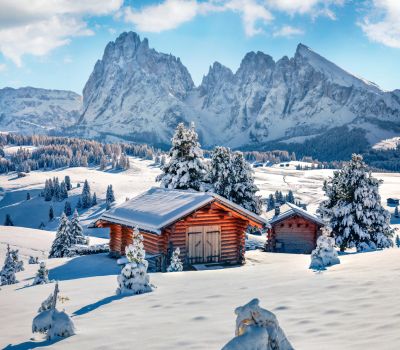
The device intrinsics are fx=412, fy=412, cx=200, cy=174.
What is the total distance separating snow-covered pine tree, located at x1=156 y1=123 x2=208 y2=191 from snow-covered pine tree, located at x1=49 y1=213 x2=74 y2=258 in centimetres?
1525

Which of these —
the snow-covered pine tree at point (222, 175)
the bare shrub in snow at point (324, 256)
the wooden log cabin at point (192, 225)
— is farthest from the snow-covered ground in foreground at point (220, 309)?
the snow-covered pine tree at point (222, 175)

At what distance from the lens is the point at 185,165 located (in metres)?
37.0

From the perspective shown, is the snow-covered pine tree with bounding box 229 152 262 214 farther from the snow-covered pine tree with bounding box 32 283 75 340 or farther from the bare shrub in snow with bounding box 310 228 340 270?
the snow-covered pine tree with bounding box 32 283 75 340

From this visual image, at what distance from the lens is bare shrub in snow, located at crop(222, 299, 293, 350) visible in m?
4.80

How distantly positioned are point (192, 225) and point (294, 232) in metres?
17.6

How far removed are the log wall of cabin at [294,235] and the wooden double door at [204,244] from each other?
1558 centimetres

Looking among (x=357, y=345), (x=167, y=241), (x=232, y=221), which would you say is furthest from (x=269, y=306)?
(x=232, y=221)

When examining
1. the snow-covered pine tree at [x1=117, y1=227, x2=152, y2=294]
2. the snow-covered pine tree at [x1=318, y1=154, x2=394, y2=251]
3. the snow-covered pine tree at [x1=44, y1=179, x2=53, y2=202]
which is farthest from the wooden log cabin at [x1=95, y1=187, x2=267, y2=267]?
the snow-covered pine tree at [x1=44, y1=179, x2=53, y2=202]

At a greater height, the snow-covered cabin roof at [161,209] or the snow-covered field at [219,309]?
the snow-covered cabin roof at [161,209]

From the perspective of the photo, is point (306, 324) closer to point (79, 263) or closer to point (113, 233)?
point (79, 263)

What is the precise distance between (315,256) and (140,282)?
636 centimetres

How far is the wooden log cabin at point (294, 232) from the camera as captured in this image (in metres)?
36.0

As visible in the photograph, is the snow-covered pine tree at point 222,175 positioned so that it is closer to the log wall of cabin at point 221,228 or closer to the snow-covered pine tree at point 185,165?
the snow-covered pine tree at point 185,165

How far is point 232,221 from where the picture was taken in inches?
928
